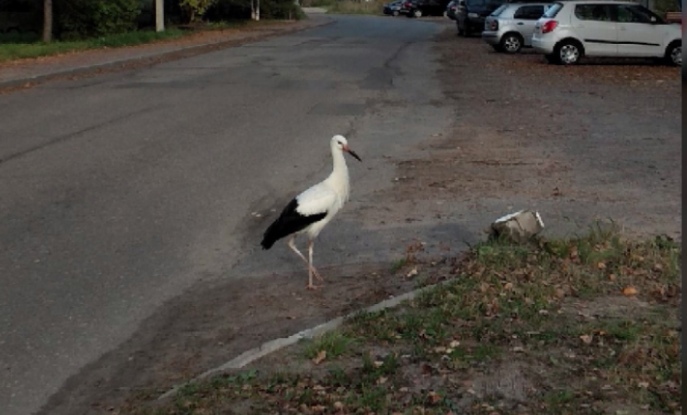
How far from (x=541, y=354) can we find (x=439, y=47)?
32.7 m

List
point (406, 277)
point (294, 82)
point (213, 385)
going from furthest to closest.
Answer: point (294, 82) < point (406, 277) < point (213, 385)

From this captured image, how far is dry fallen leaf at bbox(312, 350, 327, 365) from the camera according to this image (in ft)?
18.4

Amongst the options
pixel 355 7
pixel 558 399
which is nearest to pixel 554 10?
pixel 558 399

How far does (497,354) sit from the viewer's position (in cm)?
555

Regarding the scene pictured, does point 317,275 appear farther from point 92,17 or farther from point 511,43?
point 92,17

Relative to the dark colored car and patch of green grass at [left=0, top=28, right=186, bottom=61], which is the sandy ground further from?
the dark colored car

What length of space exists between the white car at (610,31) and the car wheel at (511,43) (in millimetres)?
6122

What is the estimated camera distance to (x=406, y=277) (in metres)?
7.61

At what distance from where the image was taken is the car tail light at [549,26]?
27.2m

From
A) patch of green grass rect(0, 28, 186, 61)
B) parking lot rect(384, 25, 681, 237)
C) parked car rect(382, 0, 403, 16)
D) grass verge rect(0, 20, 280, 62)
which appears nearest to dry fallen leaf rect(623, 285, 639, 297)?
parking lot rect(384, 25, 681, 237)

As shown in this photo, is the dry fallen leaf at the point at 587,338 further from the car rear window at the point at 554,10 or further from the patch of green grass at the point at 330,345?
the car rear window at the point at 554,10

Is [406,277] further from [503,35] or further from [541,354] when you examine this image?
[503,35]

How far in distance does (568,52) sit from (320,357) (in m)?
23.3

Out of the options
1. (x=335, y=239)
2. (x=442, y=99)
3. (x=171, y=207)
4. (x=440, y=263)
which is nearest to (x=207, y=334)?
(x=440, y=263)
